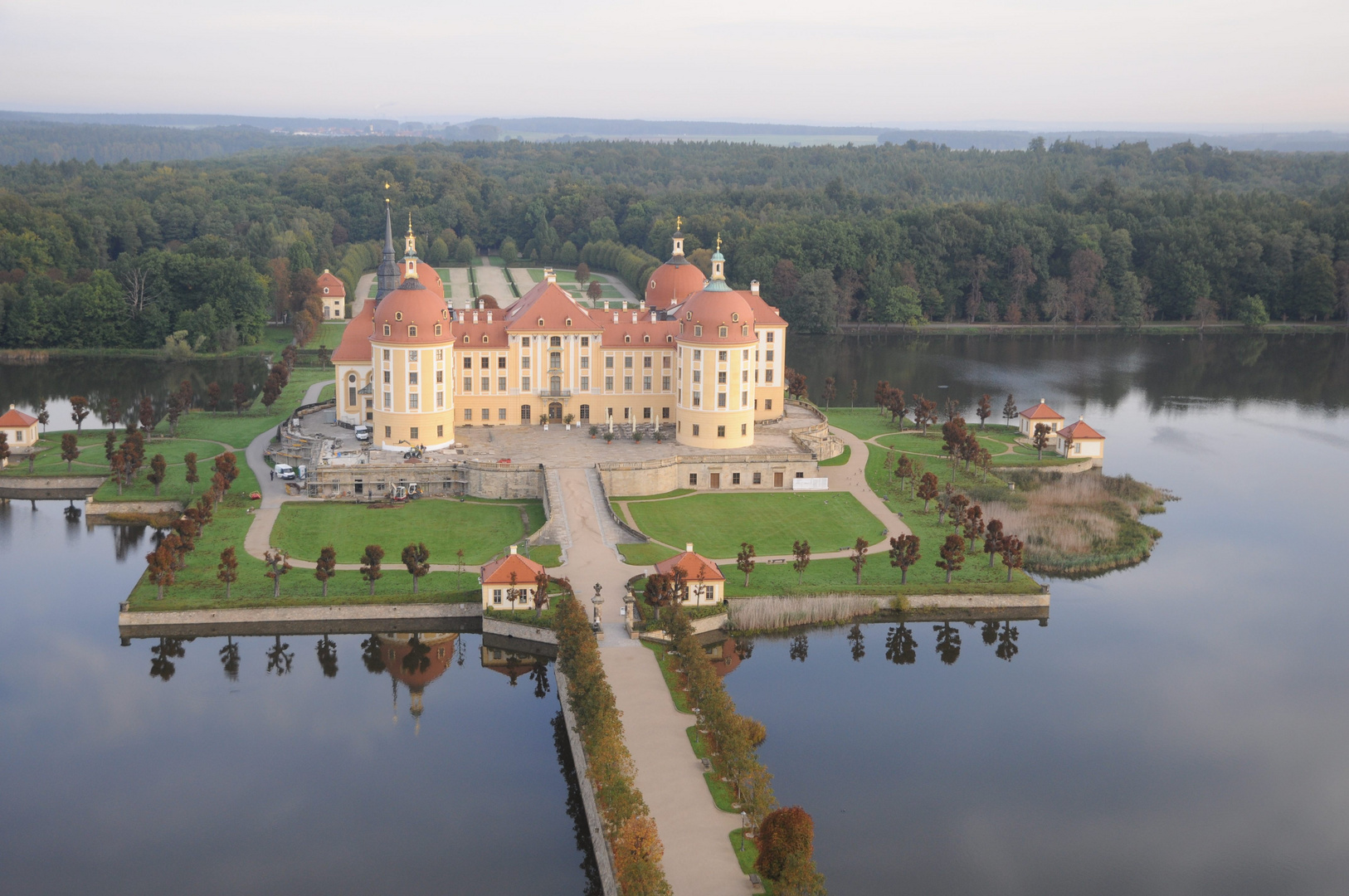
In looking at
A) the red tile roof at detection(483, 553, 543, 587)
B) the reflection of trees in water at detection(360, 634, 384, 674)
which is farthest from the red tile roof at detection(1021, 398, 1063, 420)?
the reflection of trees in water at detection(360, 634, 384, 674)

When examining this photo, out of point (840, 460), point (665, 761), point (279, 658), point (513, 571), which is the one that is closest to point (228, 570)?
point (279, 658)

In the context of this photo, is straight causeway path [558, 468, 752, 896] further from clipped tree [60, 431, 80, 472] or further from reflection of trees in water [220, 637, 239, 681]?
clipped tree [60, 431, 80, 472]

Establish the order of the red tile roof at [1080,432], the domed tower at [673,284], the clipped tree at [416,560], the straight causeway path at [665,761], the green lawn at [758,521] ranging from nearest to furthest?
the straight causeway path at [665,761] < the clipped tree at [416,560] < the green lawn at [758,521] < the red tile roof at [1080,432] < the domed tower at [673,284]

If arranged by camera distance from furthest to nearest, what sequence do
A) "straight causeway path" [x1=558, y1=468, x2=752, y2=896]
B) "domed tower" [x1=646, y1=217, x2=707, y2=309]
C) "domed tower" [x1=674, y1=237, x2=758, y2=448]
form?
"domed tower" [x1=646, y1=217, x2=707, y2=309] → "domed tower" [x1=674, y1=237, x2=758, y2=448] → "straight causeway path" [x1=558, y1=468, x2=752, y2=896]

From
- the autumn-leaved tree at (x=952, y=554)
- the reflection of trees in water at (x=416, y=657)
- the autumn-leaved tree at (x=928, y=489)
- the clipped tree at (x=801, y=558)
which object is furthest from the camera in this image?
the autumn-leaved tree at (x=928, y=489)

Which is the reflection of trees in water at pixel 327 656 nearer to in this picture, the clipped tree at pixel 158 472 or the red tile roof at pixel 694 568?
the red tile roof at pixel 694 568

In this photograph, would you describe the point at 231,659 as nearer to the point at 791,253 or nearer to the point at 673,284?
the point at 673,284

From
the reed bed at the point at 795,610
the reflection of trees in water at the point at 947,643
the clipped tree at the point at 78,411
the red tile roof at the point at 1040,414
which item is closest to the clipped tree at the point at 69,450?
the clipped tree at the point at 78,411
